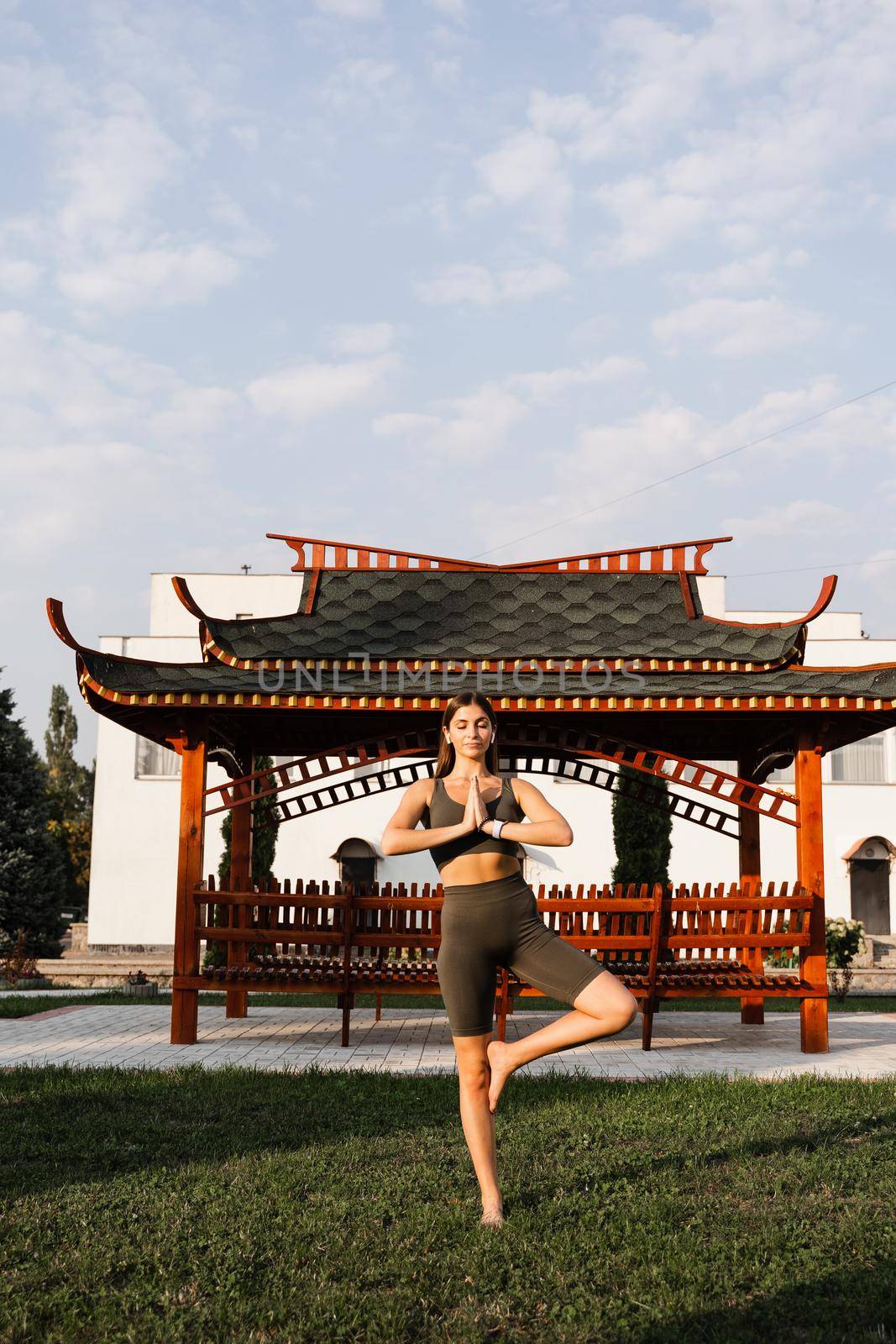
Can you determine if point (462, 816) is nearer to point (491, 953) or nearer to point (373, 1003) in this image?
point (491, 953)

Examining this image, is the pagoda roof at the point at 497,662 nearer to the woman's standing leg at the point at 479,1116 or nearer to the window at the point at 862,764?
the woman's standing leg at the point at 479,1116

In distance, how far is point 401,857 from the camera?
26.3m

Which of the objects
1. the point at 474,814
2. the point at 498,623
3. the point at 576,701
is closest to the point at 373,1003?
the point at 498,623

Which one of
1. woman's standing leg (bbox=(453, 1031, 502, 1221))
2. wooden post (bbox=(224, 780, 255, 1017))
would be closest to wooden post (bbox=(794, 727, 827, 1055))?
wooden post (bbox=(224, 780, 255, 1017))

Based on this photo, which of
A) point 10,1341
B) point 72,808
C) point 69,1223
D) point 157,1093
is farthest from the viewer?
point 72,808

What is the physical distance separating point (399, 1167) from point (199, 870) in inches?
217

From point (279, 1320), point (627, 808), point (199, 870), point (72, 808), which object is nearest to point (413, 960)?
point (199, 870)

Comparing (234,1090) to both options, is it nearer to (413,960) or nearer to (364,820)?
(413,960)

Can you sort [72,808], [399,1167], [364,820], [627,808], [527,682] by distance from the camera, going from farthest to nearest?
[72,808] → [364,820] → [627,808] → [527,682] → [399,1167]

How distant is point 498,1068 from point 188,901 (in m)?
6.28

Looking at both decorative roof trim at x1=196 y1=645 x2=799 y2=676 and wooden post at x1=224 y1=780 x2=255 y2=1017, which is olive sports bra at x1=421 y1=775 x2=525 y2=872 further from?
wooden post at x1=224 y1=780 x2=255 y2=1017

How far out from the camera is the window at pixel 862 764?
27125 mm

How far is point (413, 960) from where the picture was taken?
10641 mm

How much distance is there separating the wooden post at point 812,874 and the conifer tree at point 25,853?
17066mm
